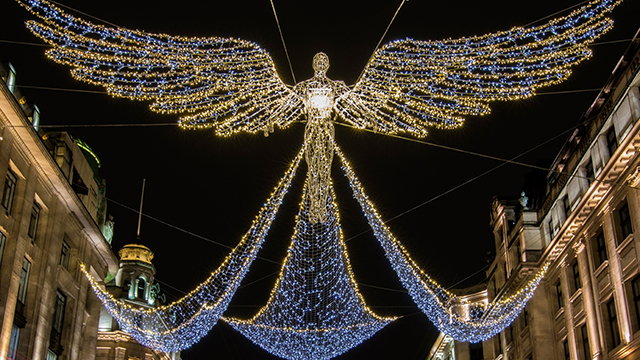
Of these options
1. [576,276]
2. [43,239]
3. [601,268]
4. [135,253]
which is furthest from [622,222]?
[135,253]

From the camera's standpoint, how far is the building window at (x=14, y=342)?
84.3 ft

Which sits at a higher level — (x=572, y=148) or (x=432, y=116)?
(x=572, y=148)

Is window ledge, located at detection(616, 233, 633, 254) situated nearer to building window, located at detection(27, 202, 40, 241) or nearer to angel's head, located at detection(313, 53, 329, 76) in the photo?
angel's head, located at detection(313, 53, 329, 76)

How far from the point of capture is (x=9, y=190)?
2581 cm

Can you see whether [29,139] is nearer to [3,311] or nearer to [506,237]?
[3,311]

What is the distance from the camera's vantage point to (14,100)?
968 inches

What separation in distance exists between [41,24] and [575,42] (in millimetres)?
10445

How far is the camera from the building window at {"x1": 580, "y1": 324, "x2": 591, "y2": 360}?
30286 mm

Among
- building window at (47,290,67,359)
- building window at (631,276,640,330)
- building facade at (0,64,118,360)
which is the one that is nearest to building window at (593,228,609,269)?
building window at (631,276,640,330)

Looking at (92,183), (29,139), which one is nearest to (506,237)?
(92,183)

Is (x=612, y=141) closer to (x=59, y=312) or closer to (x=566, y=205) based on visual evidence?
(x=566, y=205)

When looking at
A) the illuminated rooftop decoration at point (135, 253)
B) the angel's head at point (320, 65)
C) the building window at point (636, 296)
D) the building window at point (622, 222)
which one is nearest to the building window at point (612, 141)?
the building window at point (622, 222)

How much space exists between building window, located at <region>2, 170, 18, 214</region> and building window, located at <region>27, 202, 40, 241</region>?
182 centimetres

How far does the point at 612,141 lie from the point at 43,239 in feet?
74.7
